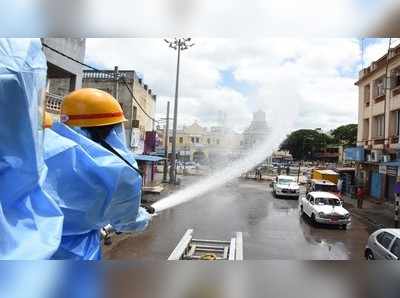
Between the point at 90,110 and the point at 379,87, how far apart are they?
17753 mm

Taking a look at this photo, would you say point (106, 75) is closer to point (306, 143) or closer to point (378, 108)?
point (378, 108)

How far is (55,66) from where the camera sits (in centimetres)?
769

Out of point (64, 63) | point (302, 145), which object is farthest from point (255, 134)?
point (64, 63)

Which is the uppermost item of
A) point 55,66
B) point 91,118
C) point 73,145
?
point 55,66

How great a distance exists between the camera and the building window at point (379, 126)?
1658cm

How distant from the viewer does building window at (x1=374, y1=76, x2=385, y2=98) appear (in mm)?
16345

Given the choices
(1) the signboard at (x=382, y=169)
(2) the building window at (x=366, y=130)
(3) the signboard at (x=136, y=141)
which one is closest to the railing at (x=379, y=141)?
(1) the signboard at (x=382, y=169)

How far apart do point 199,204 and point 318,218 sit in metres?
6.66

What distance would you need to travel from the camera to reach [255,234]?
10844mm

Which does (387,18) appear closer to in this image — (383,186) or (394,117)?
(394,117)

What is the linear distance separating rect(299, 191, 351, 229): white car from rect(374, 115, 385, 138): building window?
5443 mm

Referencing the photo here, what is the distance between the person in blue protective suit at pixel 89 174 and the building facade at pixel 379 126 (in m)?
14.0

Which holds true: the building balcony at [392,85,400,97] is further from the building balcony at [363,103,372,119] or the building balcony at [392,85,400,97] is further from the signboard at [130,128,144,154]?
the signboard at [130,128,144,154]

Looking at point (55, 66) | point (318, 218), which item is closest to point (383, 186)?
point (318, 218)
